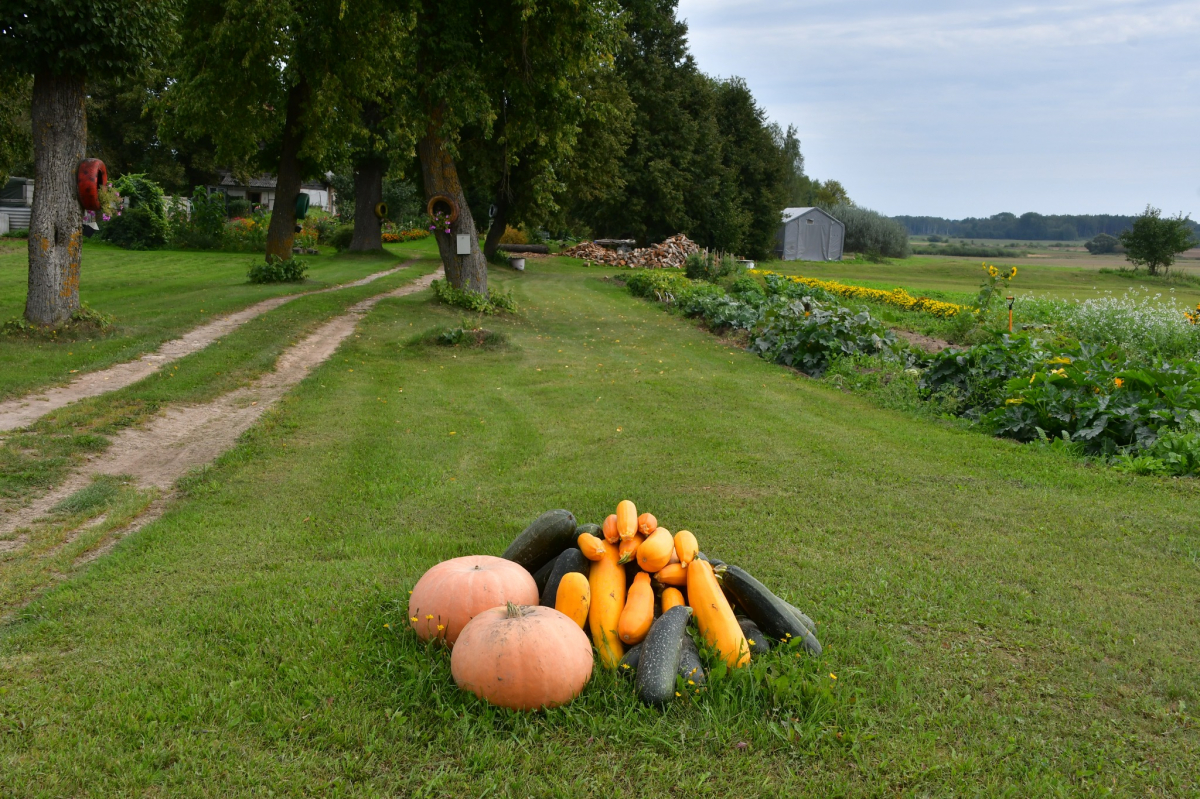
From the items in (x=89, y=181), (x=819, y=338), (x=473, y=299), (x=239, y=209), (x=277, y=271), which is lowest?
(x=819, y=338)

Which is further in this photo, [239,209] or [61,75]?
[239,209]

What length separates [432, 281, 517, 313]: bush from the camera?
55.2ft

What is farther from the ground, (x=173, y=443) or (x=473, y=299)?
(x=473, y=299)

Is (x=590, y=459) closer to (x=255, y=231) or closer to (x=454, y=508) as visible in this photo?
(x=454, y=508)

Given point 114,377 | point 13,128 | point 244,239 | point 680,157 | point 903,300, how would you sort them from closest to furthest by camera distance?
point 114,377
point 13,128
point 903,300
point 244,239
point 680,157

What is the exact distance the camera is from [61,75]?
→ 36.8 ft

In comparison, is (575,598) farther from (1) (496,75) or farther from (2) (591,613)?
(1) (496,75)

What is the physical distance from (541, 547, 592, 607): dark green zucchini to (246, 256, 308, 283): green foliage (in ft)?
62.6

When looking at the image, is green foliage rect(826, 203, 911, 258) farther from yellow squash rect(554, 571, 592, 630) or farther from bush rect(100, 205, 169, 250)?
yellow squash rect(554, 571, 592, 630)

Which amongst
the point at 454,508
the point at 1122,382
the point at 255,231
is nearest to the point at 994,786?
the point at 454,508

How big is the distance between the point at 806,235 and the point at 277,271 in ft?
138

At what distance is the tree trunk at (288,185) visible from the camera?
68.8ft

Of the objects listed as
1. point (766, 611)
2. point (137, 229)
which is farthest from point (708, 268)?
point (766, 611)

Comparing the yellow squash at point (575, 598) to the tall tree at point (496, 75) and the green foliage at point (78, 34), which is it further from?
the tall tree at point (496, 75)
